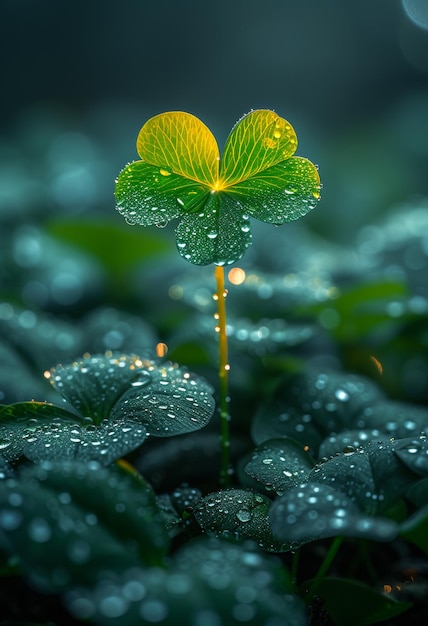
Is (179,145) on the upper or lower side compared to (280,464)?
upper

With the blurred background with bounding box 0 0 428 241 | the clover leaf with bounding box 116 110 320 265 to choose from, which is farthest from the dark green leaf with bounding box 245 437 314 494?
the blurred background with bounding box 0 0 428 241

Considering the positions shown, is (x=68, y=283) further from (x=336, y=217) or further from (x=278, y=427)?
(x=336, y=217)

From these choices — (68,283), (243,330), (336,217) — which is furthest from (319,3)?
(243,330)

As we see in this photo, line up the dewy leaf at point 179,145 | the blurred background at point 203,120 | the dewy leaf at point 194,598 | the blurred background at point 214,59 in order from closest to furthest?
the dewy leaf at point 194,598 < the dewy leaf at point 179,145 < the blurred background at point 203,120 < the blurred background at point 214,59

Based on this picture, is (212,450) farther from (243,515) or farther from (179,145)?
(179,145)

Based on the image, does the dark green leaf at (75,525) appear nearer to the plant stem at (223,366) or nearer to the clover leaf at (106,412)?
the clover leaf at (106,412)

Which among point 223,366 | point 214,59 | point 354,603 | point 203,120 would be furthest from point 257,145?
point 214,59

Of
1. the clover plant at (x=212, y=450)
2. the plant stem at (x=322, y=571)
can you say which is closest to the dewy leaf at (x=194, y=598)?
the clover plant at (x=212, y=450)
